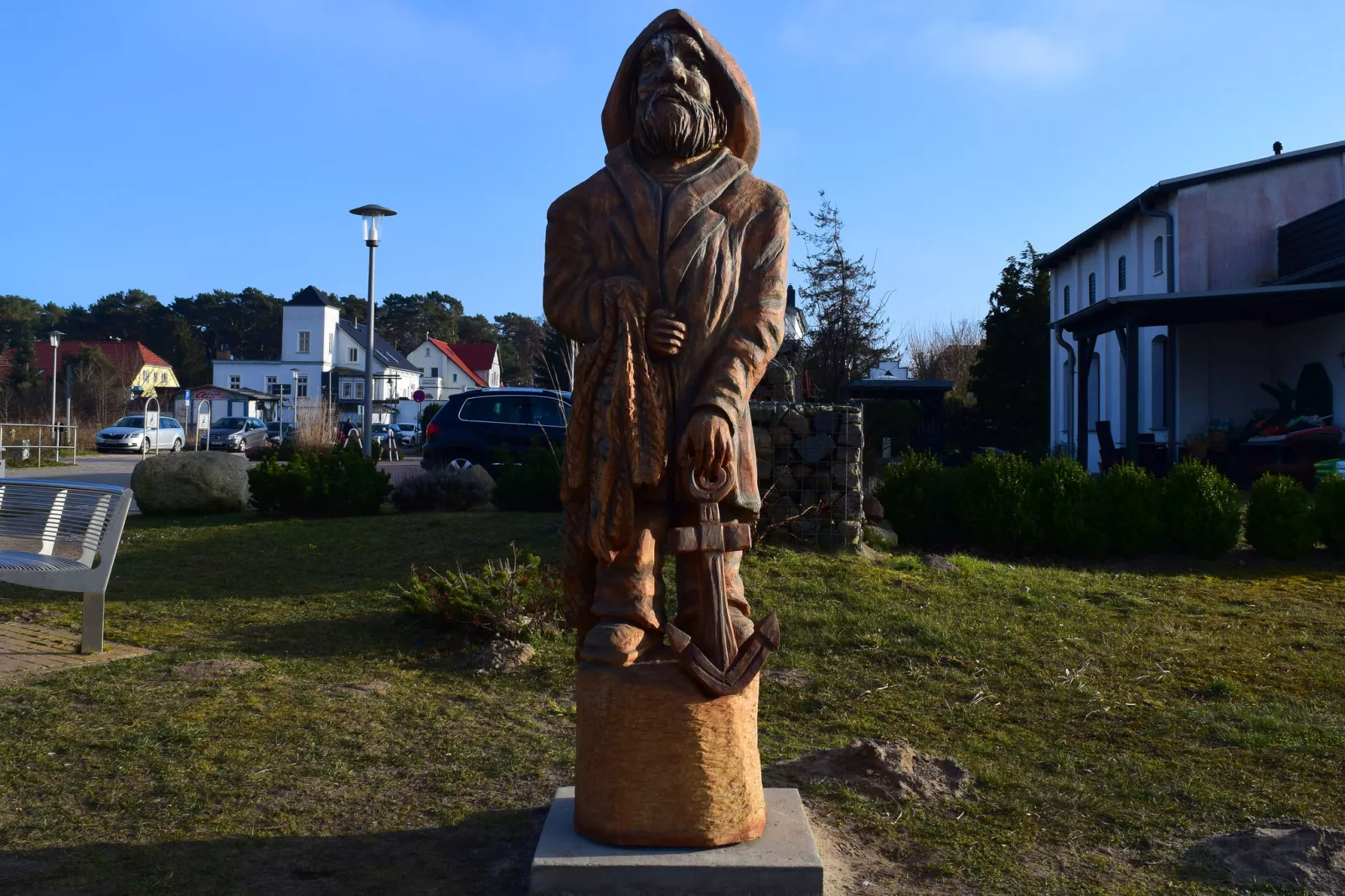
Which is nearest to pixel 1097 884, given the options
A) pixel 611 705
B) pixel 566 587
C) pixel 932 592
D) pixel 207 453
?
pixel 611 705

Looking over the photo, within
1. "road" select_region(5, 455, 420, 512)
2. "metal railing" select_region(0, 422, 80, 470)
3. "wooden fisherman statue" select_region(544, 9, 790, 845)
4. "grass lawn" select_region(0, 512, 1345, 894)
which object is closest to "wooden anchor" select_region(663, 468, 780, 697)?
"wooden fisherman statue" select_region(544, 9, 790, 845)

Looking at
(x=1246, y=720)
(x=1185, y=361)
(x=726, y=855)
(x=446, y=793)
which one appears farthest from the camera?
(x=1185, y=361)

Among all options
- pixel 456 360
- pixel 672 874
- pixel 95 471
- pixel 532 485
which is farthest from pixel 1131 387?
pixel 456 360

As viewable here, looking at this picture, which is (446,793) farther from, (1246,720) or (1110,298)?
(1110,298)

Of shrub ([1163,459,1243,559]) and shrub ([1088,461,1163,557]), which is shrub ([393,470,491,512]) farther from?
shrub ([1163,459,1243,559])

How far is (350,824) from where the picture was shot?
4.08 meters

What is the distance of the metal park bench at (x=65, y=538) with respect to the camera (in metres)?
6.43

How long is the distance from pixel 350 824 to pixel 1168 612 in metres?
6.05

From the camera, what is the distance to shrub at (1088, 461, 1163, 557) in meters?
10.2

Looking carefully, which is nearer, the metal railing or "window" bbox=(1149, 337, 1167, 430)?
"window" bbox=(1149, 337, 1167, 430)

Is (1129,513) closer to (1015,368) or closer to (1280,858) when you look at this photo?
(1280,858)

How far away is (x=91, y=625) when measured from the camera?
650cm

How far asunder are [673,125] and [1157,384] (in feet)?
70.0

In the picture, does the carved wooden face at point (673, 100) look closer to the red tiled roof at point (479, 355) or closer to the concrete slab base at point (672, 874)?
the concrete slab base at point (672, 874)
